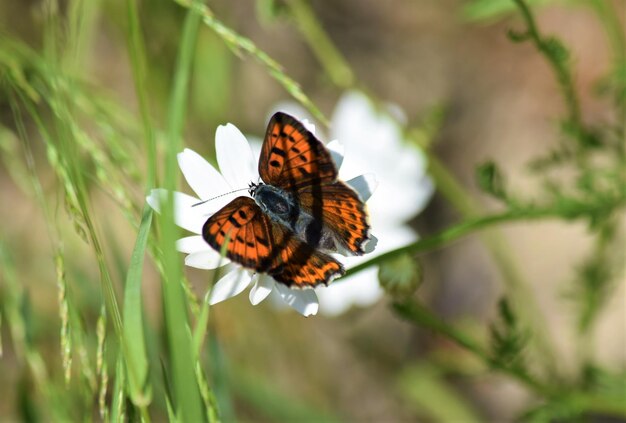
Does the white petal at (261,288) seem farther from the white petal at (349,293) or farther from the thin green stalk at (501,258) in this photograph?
the white petal at (349,293)

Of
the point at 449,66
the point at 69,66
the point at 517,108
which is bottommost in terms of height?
the point at 69,66

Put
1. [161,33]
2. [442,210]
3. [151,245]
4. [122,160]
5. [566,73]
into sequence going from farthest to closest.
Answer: [442,210]
[161,33]
[566,73]
[122,160]
[151,245]

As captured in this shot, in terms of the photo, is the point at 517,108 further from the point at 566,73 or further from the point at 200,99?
the point at 566,73

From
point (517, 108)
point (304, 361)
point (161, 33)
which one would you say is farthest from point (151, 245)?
point (517, 108)

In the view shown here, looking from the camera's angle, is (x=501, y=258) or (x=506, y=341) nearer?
(x=506, y=341)

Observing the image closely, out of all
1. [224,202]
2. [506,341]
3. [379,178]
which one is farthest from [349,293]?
[224,202]

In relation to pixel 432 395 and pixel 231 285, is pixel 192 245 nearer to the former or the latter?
pixel 231 285
